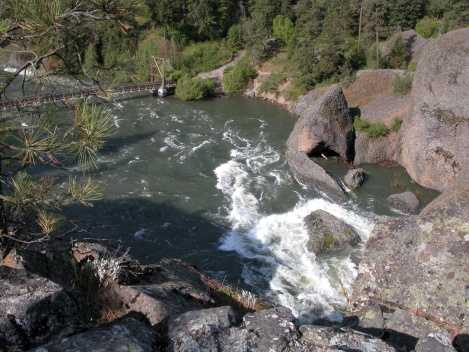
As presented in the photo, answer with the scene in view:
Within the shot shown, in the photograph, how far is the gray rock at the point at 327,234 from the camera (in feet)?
48.4

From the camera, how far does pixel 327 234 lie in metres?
15.0

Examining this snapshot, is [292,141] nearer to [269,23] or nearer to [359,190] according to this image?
[359,190]

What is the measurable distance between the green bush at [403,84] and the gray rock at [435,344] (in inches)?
977

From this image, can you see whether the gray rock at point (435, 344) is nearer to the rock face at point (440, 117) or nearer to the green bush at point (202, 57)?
the rock face at point (440, 117)

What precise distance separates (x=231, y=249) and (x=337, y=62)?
23.4 meters

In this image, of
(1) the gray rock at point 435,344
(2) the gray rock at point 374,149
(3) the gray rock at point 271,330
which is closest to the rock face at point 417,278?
(1) the gray rock at point 435,344

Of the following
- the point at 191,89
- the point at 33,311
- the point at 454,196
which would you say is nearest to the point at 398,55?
the point at 191,89

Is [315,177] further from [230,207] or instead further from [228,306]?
[228,306]

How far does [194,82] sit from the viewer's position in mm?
33812

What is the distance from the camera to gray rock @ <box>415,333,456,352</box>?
154 inches

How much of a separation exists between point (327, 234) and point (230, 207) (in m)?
4.32

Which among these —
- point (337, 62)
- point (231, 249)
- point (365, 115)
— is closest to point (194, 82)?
point (337, 62)

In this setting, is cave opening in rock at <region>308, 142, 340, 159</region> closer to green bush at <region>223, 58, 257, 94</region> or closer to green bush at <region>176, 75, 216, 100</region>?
green bush at <region>176, 75, 216, 100</region>

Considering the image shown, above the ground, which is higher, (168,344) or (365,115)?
(168,344)
